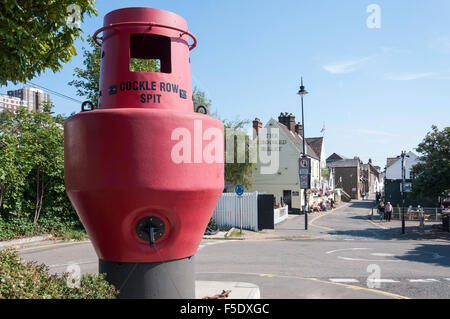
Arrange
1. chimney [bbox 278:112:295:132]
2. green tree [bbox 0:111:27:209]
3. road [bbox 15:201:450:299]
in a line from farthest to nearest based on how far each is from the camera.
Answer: chimney [bbox 278:112:295:132] < green tree [bbox 0:111:27:209] < road [bbox 15:201:450:299]

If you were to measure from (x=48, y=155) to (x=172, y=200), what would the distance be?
15518 mm

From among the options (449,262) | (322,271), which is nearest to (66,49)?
(322,271)

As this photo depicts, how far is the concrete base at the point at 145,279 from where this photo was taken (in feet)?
18.4

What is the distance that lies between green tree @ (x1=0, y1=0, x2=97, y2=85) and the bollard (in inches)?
61.8

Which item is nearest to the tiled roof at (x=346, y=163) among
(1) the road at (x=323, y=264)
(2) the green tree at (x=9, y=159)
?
(1) the road at (x=323, y=264)

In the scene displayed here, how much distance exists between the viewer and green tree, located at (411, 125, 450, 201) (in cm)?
2223

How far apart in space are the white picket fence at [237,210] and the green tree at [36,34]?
16064mm

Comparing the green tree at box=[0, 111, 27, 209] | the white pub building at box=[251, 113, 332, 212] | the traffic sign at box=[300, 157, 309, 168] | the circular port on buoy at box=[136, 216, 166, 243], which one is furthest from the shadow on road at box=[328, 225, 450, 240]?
the circular port on buoy at box=[136, 216, 166, 243]

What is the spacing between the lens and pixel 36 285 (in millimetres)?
4223

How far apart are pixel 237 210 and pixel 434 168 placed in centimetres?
1221

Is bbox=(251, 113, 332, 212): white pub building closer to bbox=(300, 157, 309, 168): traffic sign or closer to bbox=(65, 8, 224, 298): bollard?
bbox=(300, 157, 309, 168): traffic sign

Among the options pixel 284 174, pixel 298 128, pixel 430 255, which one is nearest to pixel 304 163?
pixel 430 255

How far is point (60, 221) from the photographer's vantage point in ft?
65.6

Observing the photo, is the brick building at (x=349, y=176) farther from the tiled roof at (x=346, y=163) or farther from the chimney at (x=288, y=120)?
the chimney at (x=288, y=120)
